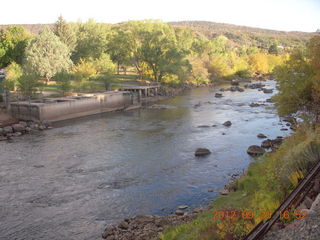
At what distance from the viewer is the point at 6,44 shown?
75188mm

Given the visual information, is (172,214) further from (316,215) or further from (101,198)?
(316,215)

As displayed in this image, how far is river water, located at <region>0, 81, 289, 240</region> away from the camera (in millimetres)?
17422

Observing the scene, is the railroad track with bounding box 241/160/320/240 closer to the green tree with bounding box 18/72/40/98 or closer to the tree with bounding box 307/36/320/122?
the tree with bounding box 307/36/320/122

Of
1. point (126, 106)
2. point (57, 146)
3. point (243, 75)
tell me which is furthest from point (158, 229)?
point (243, 75)

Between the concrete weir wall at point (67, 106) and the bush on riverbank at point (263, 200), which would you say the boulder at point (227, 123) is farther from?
the bush on riverbank at point (263, 200)

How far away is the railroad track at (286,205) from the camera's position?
786 cm

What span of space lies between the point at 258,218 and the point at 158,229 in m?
6.59

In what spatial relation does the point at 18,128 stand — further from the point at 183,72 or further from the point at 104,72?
the point at 183,72

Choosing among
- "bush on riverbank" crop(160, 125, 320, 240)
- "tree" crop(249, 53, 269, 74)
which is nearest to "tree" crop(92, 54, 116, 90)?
"bush on riverbank" crop(160, 125, 320, 240)

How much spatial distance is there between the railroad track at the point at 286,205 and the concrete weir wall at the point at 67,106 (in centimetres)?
4140

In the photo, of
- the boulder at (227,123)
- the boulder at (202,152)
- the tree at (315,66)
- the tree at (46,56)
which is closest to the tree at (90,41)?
the tree at (46,56)

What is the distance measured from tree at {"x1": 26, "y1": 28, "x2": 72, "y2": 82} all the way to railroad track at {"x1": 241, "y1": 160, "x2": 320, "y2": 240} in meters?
62.1

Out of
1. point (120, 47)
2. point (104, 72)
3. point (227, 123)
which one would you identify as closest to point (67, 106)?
point (104, 72)

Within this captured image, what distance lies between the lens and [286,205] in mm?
8688
